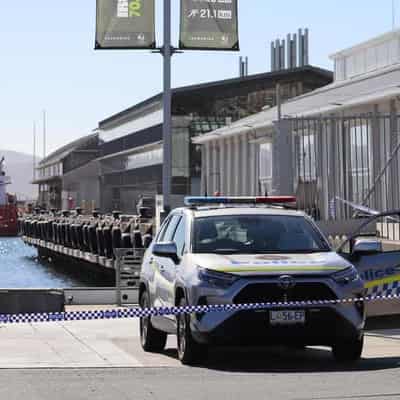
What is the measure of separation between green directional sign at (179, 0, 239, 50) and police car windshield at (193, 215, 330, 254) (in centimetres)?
904

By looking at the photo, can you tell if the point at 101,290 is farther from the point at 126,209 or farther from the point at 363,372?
the point at 126,209

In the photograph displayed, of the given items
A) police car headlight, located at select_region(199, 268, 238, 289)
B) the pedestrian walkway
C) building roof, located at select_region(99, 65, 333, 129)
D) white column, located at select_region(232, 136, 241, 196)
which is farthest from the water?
police car headlight, located at select_region(199, 268, 238, 289)

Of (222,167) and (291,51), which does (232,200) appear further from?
(291,51)

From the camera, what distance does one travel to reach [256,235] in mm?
12391

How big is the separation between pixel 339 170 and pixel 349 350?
29.9 feet

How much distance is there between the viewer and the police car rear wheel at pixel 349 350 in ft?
38.2

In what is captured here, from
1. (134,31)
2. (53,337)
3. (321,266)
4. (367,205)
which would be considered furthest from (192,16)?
(321,266)

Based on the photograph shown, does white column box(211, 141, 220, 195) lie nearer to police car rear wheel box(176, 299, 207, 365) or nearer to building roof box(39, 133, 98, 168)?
police car rear wheel box(176, 299, 207, 365)

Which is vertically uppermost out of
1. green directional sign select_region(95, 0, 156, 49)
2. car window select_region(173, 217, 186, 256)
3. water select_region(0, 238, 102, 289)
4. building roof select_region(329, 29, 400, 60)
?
building roof select_region(329, 29, 400, 60)

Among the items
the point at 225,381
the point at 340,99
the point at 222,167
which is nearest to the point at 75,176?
the point at 222,167

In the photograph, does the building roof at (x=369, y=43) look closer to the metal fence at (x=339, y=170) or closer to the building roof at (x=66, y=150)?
the metal fence at (x=339, y=170)

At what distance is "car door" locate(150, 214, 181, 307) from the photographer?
12.4 metres

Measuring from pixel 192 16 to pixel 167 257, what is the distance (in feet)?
31.5

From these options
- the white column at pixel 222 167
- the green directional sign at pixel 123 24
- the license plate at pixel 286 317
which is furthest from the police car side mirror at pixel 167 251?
the white column at pixel 222 167
